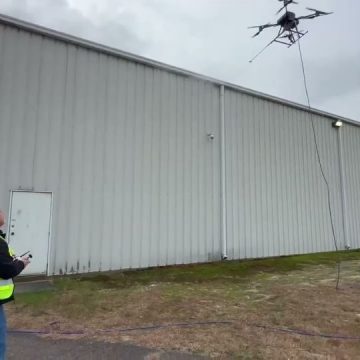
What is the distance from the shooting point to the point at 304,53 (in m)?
10.1

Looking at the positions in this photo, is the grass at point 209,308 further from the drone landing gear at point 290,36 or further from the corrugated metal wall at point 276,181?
the drone landing gear at point 290,36

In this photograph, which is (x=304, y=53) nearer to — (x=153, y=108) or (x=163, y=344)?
(x=153, y=108)

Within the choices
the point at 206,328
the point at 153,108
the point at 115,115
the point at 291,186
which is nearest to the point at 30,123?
the point at 115,115

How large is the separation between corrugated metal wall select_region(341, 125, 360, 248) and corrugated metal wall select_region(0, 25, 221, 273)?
6799 mm

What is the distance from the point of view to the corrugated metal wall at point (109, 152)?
908cm

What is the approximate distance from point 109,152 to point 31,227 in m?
2.71

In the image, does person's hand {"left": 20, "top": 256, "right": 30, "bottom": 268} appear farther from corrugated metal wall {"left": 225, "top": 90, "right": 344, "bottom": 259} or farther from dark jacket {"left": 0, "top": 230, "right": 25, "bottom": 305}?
corrugated metal wall {"left": 225, "top": 90, "right": 344, "bottom": 259}

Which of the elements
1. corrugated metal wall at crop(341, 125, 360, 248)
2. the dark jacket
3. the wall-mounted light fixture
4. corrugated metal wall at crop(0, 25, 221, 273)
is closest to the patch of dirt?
the dark jacket

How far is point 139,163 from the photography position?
10703mm

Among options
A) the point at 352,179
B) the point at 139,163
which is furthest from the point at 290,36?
the point at 352,179

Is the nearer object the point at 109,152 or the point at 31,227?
the point at 31,227

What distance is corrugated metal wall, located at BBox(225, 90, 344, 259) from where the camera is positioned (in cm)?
1268

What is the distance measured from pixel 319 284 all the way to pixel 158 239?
4.41m

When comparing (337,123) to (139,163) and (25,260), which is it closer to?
(139,163)
